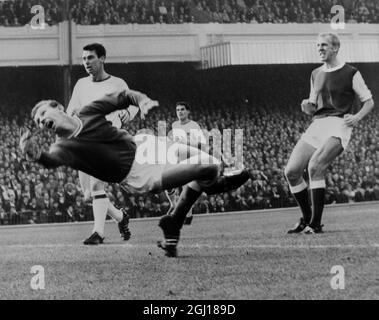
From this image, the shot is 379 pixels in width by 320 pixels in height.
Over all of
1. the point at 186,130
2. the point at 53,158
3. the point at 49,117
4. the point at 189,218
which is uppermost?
the point at 49,117

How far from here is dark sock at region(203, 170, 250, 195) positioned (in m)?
5.44

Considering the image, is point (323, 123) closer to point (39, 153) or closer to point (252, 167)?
point (252, 167)

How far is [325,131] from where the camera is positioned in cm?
575

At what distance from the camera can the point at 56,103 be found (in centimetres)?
561

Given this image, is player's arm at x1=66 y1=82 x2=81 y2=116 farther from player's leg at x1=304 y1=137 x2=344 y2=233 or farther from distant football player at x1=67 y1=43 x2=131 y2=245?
player's leg at x1=304 y1=137 x2=344 y2=233

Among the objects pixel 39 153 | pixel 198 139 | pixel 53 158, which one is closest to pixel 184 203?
pixel 198 139

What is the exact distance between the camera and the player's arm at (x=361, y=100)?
18.7 ft

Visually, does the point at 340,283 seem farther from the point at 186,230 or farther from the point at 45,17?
the point at 45,17

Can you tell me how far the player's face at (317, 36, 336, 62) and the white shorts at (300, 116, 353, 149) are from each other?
18.2 inches

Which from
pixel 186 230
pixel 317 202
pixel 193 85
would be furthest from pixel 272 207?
pixel 193 85

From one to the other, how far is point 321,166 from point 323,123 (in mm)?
331

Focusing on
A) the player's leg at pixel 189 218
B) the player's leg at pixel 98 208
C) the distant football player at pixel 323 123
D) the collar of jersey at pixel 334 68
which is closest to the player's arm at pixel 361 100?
the distant football player at pixel 323 123

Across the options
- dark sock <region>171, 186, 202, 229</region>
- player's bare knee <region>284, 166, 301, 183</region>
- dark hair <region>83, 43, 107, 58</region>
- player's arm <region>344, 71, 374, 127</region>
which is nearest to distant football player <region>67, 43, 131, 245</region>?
dark hair <region>83, 43, 107, 58</region>
